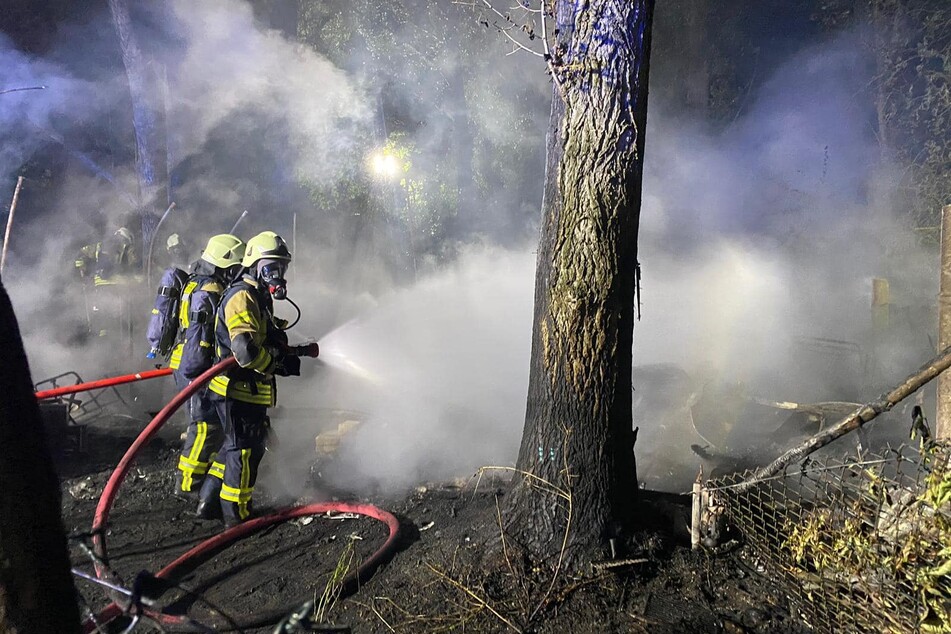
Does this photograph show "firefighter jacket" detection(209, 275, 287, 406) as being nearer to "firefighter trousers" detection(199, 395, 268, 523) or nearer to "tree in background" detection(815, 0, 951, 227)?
"firefighter trousers" detection(199, 395, 268, 523)

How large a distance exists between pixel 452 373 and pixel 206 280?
15.0 feet

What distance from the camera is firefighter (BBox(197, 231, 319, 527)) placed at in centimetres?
424

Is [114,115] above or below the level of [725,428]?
above

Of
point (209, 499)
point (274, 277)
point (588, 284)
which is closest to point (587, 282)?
point (588, 284)

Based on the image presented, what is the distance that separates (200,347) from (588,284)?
11.4 feet

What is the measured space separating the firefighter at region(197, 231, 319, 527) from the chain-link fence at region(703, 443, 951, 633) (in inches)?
136

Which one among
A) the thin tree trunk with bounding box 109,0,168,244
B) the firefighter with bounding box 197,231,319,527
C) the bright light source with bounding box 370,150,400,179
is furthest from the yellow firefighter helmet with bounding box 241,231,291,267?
the bright light source with bounding box 370,150,400,179

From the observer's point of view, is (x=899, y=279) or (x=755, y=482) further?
(x=899, y=279)

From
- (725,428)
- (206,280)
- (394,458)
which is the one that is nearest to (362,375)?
(394,458)

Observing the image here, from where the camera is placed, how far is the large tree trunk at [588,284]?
3.10 meters

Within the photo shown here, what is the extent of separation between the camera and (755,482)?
10.4 feet

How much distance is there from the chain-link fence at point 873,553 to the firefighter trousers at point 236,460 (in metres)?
3.51

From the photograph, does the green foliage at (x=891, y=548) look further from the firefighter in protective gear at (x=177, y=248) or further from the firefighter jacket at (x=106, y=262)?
the firefighter jacket at (x=106, y=262)

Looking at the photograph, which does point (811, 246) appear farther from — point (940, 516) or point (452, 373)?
point (940, 516)
